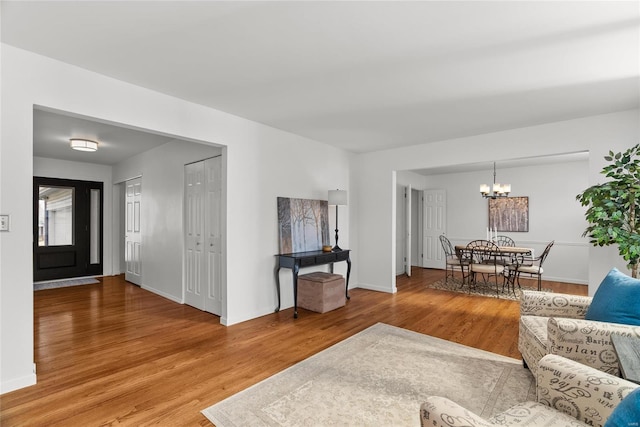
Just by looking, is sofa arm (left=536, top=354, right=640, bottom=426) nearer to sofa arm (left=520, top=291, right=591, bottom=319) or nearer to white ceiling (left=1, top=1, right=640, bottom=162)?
sofa arm (left=520, top=291, right=591, bottom=319)

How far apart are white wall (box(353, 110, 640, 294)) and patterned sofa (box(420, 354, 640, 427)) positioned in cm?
290

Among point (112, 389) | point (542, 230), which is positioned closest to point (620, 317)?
point (112, 389)

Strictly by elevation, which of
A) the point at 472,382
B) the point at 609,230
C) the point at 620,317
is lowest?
the point at 472,382

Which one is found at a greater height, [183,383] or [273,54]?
[273,54]

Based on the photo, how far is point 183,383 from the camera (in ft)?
7.91

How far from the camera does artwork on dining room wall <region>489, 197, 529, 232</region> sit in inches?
268

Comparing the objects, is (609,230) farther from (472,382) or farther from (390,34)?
(390,34)

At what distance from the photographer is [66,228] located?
6438 mm

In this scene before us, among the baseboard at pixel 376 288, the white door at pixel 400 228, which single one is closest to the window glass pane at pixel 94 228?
the baseboard at pixel 376 288

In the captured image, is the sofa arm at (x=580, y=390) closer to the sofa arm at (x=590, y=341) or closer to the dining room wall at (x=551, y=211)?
the sofa arm at (x=590, y=341)

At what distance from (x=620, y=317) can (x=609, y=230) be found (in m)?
1.40

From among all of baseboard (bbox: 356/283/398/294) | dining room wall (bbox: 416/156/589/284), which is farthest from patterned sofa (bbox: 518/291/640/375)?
dining room wall (bbox: 416/156/589/284)

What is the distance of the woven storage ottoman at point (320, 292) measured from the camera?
4.18m

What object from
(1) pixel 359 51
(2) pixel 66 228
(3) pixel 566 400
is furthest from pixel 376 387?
(2) pixel 66 228
